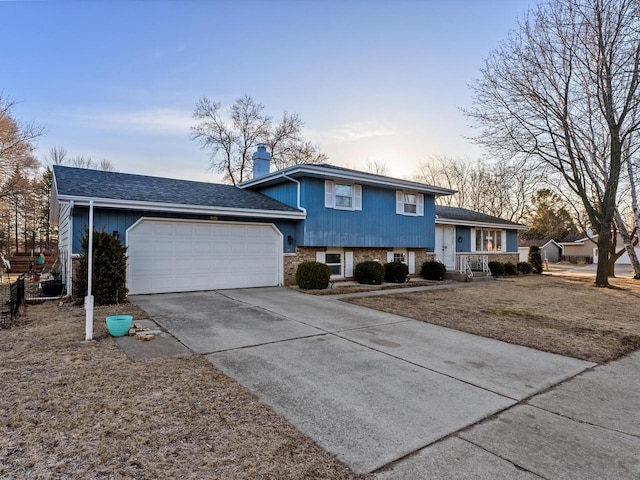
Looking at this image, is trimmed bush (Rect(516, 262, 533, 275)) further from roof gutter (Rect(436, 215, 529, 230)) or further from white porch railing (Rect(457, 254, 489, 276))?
white porch railing (Rect(457, 254, 489, 276))

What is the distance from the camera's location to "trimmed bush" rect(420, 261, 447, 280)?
16.8 metres

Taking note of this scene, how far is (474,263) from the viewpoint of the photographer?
20.0 m

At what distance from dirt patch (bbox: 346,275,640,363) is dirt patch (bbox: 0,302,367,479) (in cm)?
505

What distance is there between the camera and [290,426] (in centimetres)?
311

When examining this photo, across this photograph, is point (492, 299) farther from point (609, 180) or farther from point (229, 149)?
point (229, 149)

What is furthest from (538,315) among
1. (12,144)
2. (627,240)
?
(12,144)

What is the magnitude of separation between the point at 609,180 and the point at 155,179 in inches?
741

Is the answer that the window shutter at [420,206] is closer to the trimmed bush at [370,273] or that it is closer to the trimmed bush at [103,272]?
the trimmed bush at [370,273]

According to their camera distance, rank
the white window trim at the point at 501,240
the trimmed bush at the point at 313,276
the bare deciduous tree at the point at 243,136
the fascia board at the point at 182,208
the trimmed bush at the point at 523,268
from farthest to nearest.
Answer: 1. the bare deciduous tree at the point at 243,136
2. the trimmed bush at the point at 523,268
3. the white window trim at the point at 501,240
4. the trimmed bush at the point at 313,276
5. the fascia board at the point at 182,208

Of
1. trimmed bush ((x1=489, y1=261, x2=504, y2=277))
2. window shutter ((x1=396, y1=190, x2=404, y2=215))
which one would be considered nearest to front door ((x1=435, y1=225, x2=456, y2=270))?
trimmed bush ((x1=489, y1=261, x2=504, y2=277))

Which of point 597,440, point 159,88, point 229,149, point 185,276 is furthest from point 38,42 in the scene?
point 229,149

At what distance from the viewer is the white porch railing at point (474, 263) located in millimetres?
19453

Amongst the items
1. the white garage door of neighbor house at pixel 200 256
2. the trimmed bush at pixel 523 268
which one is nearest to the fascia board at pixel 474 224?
the trimmed bush at pixel 523 268

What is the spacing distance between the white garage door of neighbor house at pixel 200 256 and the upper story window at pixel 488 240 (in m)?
13.4
